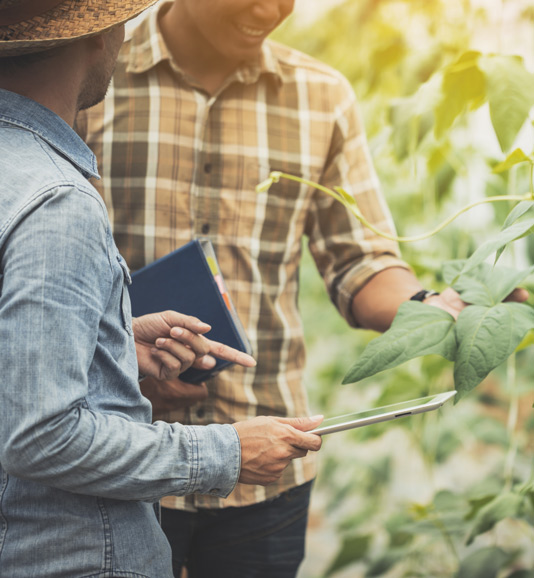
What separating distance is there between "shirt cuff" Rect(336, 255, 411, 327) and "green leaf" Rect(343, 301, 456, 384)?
357 mm

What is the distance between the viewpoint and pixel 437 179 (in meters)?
1.83

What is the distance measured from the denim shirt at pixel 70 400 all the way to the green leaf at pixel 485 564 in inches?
31.1

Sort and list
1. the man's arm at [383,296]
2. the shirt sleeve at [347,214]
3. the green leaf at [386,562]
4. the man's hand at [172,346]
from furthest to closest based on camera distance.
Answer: the green leaf at [386,562] < the shirt sleeve at [347,214] < the man's arm at [383,296] < the man's hand at [172,346]

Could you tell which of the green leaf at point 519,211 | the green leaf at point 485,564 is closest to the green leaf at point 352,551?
the green leaf at point 485,564

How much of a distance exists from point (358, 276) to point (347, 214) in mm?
138

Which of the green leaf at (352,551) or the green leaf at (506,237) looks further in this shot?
the green leaf at (352,551)

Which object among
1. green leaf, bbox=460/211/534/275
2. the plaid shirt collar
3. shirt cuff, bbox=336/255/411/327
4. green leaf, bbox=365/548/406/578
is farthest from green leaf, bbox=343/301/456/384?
green leaf, bbox=365/548/406/578

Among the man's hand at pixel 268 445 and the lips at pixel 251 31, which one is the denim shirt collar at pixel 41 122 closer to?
the man's hand at pixel 268 445

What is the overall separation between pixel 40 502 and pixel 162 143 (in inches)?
31.0

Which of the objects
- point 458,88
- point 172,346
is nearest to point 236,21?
point 458,88

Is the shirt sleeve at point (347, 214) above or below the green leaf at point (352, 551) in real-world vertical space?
above

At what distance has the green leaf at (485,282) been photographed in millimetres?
1155

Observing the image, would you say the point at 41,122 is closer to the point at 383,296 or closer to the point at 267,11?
the point at 267,11

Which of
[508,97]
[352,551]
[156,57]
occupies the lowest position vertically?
[352,551]
